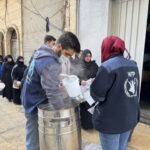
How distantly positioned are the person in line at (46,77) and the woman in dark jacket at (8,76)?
3.72 metres

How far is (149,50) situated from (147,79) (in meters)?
0.84

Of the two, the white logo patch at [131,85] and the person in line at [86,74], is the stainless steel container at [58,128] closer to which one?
the white logo patch at [131,85]

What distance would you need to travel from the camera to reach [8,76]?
5.30m

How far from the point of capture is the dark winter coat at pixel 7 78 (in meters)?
5.26

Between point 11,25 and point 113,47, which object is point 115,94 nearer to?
point 113,47

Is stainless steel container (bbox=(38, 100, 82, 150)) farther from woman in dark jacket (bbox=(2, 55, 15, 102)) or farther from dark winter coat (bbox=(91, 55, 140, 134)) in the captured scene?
woman in dark jacket (bbox=(2, 55, 15, 102))

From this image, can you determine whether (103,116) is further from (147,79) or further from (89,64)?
(147,79)

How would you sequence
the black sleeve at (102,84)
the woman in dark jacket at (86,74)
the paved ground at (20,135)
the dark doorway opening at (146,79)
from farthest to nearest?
the dark doorway opening at (146,79) → the woman in dark jacket at (86,74) → the paved ground at (20,135) → the black sleeve at (102,84)

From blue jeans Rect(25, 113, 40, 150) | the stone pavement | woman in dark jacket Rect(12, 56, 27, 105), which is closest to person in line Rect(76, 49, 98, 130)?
the stone pavement

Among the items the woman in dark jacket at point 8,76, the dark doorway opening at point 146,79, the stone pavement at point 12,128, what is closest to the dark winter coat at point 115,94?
the stone pavement at point 12,128

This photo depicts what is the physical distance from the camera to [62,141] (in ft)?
5.73

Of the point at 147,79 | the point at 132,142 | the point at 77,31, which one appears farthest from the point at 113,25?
the point at 132,142

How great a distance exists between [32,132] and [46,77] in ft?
2.67

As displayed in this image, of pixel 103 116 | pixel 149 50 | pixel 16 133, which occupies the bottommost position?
pixel 16 133
